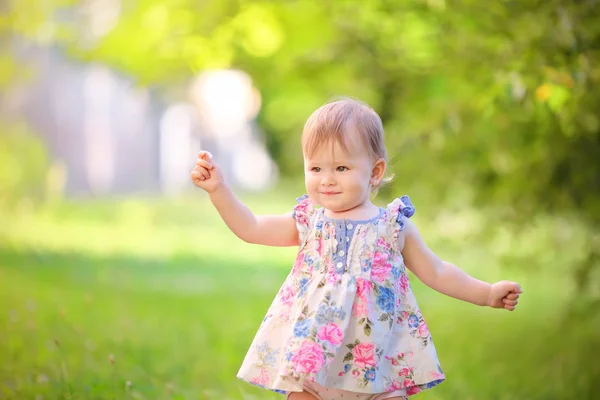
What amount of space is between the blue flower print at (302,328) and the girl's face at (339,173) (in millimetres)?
415

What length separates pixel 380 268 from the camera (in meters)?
3.14

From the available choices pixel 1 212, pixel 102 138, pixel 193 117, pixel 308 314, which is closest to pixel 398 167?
pixel 308 314

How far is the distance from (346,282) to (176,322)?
4.29 m

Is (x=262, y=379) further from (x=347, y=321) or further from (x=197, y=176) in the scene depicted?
(x=197, y=176)

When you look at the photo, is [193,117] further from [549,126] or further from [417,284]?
[549,126]

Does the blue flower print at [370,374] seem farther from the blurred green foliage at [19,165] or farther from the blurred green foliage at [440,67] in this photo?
the blurred green foliage at [19,165]

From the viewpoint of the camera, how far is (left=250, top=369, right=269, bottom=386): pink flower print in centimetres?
312

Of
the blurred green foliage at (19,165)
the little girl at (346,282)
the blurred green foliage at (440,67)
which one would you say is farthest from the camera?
the blurred green foliage at (19,165)

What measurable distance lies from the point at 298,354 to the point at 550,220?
4598mm

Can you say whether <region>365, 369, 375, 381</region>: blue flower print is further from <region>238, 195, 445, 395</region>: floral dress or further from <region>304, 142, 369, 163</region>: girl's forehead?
<region>304, 142, 369, 163</region>: girl's forehead

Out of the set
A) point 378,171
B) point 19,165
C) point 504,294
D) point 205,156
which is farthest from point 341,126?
point 19,165

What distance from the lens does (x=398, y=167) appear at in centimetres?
644

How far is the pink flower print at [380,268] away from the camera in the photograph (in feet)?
10.2

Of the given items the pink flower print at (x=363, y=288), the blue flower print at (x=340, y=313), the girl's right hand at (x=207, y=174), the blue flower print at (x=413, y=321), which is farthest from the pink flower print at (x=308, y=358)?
the girl's right hand at (x=207, y=174)
